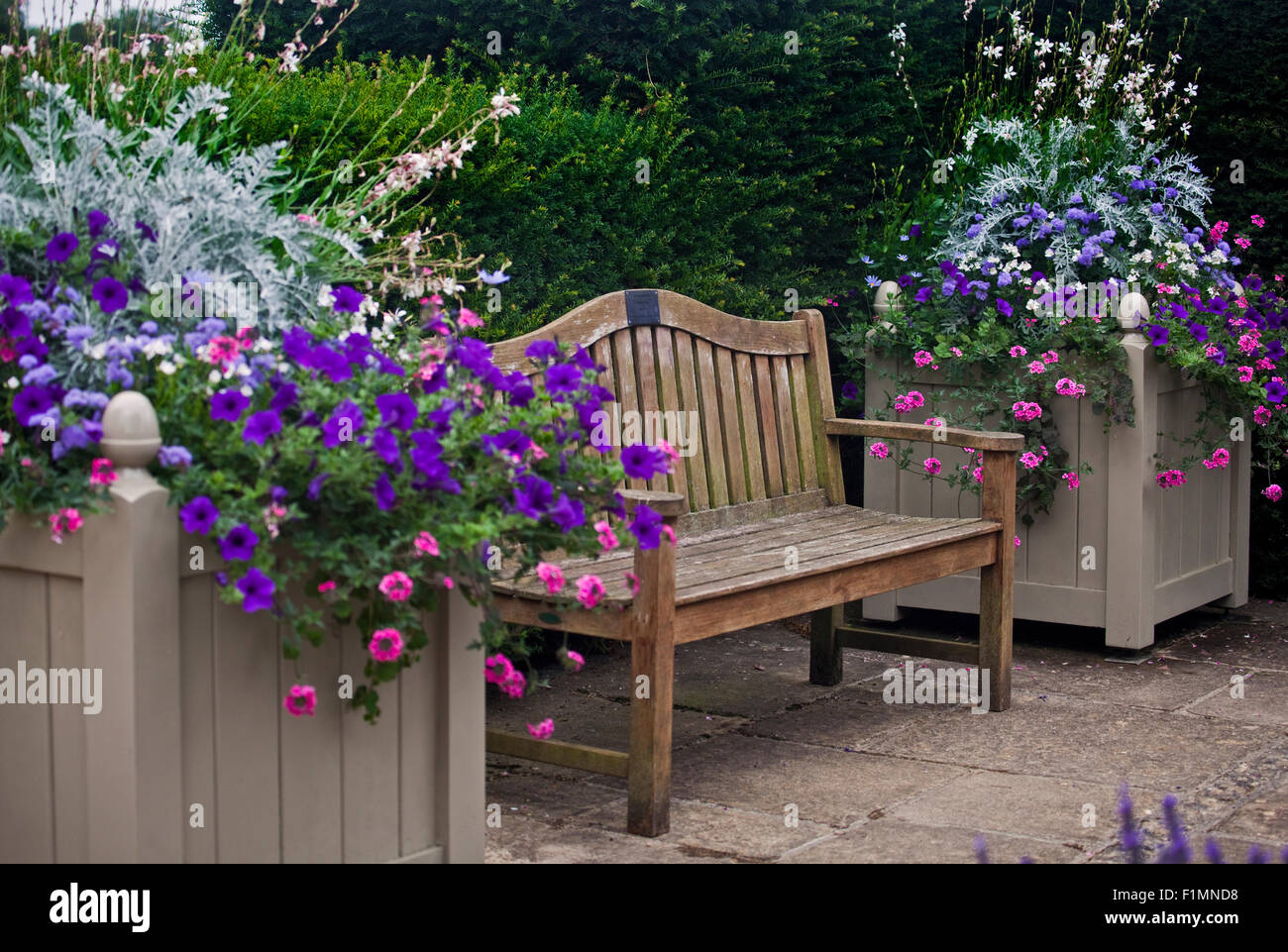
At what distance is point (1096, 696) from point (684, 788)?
159cm

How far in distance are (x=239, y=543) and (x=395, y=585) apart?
0.81ft

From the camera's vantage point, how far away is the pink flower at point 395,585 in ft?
7.80

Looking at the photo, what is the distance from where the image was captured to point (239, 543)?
7.56 feet

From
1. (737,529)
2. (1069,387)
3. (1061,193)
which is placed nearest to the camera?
(737,529)

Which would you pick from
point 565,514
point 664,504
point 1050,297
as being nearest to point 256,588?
point 565,514

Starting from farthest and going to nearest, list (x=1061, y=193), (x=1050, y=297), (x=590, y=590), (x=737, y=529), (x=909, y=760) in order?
(x=1061, y=193), (x=1050, y=297), (x=737, y=529), (x=909, y=760), (x=590, y=590)

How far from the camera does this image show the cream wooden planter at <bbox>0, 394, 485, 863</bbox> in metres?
2.33

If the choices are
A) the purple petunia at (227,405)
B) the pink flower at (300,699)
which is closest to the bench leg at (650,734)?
the pink flower at (300,699)

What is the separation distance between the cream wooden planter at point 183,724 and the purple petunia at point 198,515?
0.07m

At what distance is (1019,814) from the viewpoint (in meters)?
3.57

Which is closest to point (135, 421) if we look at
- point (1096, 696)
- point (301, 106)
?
point (301, 106)

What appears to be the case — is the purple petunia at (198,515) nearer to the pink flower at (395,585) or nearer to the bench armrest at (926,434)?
the pink flower at (395,585)

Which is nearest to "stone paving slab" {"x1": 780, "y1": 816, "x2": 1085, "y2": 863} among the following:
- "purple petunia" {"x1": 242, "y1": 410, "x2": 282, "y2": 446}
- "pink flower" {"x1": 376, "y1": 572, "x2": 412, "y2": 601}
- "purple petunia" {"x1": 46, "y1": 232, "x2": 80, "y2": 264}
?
"pink flower" {"x1": 376, "y1": 572, "x2": 412, "y2": 601}

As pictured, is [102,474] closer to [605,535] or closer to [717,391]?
[605,535]
